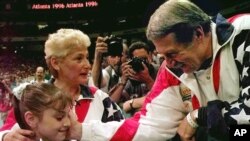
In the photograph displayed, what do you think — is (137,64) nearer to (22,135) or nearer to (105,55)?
(105,55)

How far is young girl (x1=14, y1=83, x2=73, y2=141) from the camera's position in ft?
7.02

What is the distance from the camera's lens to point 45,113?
217cm

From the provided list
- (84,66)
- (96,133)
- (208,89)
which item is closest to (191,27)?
(208,89)

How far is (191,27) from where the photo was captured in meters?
1.97

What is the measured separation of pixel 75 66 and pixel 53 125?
655mm

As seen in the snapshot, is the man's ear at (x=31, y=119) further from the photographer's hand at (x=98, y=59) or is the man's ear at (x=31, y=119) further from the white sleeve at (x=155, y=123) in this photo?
the photographer's hand at (x=98, y=59)

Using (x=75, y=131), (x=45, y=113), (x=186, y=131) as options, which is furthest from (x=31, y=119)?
(x=186, y=131)

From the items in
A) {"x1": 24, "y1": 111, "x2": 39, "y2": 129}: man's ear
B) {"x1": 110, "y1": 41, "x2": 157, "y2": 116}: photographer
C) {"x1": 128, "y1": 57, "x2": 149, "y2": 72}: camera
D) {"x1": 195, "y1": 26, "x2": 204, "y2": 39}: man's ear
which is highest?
{"x1": 195, "y1": 26, "x2": 204, "y2": 39}: man's ear

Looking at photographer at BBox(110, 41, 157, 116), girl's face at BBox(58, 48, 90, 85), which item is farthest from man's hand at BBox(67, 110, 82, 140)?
photographer at BBox(110, 41, 157, 116)

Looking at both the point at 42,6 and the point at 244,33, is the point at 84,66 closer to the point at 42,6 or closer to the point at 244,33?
the point at 244,33

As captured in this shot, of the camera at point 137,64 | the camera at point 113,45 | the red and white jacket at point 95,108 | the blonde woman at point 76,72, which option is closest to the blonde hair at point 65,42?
the blonde woman at point 76,72

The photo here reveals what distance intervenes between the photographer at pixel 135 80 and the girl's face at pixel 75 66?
0.49m

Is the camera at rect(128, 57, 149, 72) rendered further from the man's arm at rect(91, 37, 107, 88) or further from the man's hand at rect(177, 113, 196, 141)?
the man's hand at rect(177, 113, 196, 141)

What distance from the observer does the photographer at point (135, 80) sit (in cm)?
315
